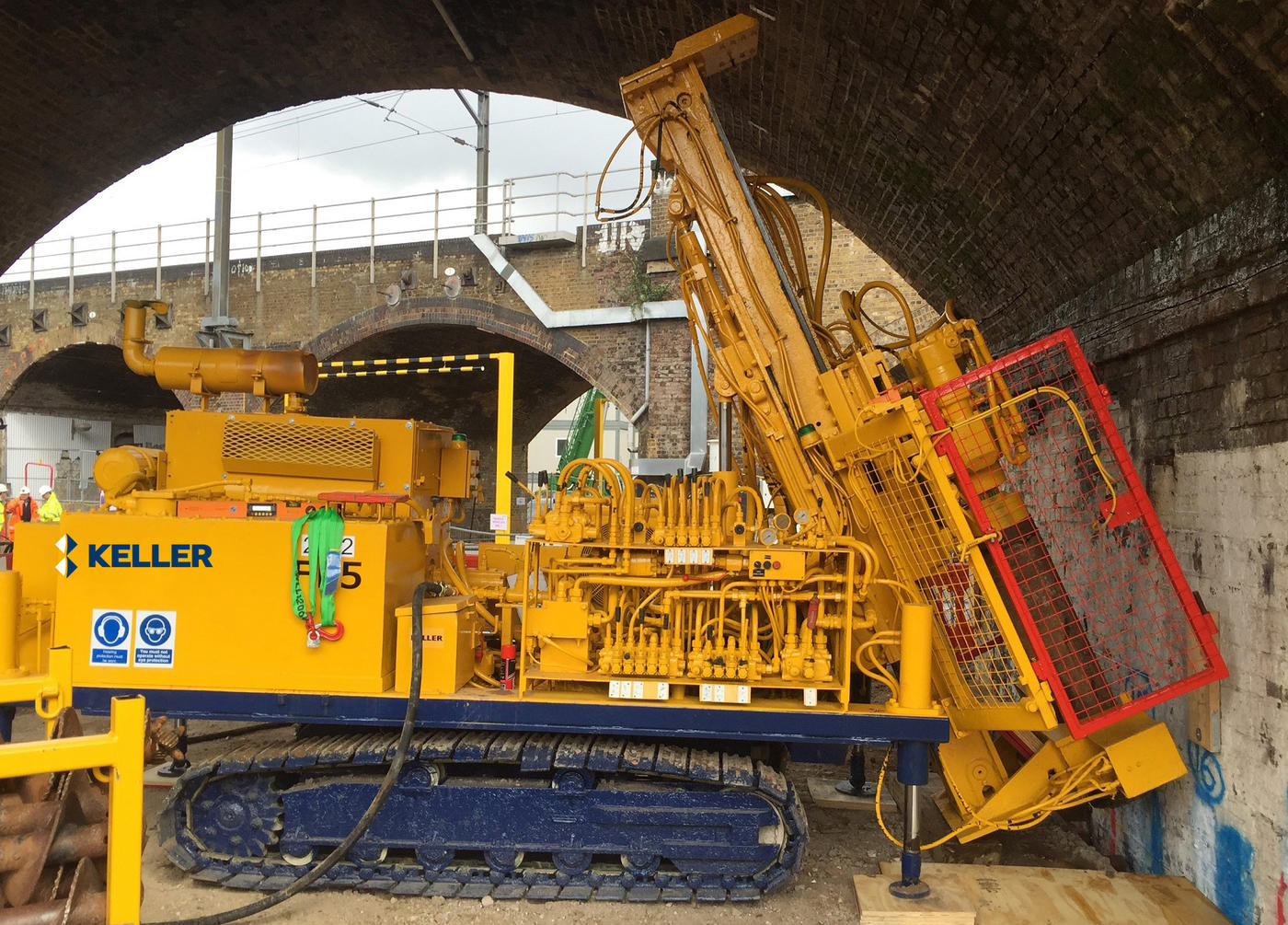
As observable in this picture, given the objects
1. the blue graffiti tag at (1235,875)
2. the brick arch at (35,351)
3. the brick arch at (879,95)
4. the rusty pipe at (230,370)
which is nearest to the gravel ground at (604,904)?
the blue graffiti tag at (1235,875)

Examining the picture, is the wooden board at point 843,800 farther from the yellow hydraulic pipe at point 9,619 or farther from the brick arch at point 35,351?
the brick arch at point 35,351

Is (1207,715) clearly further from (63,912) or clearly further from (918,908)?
(63,912)

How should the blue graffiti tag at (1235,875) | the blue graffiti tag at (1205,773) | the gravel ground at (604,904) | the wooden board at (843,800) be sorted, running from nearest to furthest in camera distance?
the blue graffiti tag at (1235,875), the blue graffiti tag at (1205,773), the gravel ground at (604,904), the wooden board at (843,800)

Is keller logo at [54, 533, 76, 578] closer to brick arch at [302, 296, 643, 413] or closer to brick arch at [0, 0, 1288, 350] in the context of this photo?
brick arch at [0, 0, 1288, 350]

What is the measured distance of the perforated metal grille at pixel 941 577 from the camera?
14.3 feet

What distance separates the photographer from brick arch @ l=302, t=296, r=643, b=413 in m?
14.2

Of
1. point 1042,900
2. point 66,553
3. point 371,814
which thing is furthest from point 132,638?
point 1042,900

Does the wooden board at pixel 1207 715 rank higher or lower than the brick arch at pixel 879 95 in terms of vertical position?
lower

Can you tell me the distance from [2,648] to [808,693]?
4489 mm

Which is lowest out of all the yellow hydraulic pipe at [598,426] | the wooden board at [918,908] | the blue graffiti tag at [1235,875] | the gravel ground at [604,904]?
the gravel ground at [604,904]

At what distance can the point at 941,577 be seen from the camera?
4.54m

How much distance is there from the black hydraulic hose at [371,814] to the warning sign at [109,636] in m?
1.36

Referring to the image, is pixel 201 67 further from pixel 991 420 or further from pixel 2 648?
pixel 991 420

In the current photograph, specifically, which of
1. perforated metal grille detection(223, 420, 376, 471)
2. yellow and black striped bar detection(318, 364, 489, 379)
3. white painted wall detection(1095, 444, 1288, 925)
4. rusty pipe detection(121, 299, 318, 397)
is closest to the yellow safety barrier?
perforated metal grille detection(223, 420, 376, 471)
